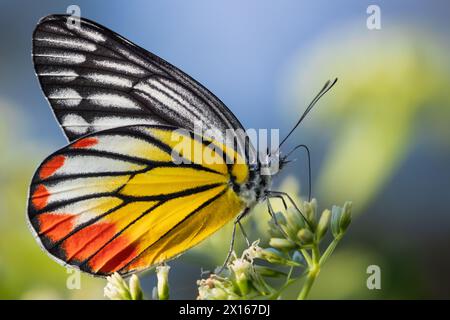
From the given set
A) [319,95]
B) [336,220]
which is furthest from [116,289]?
[319,95]

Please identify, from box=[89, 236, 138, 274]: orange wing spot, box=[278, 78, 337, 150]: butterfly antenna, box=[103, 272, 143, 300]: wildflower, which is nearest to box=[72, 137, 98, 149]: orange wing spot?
box=[89, 236, 138, 274]: orange wing spot

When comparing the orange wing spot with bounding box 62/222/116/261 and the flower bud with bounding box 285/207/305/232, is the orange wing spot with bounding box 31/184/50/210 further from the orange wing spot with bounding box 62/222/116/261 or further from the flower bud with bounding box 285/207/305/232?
the flower bud with bounding box 285/207/305/232

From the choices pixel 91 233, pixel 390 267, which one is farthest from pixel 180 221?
pixel 390 267
